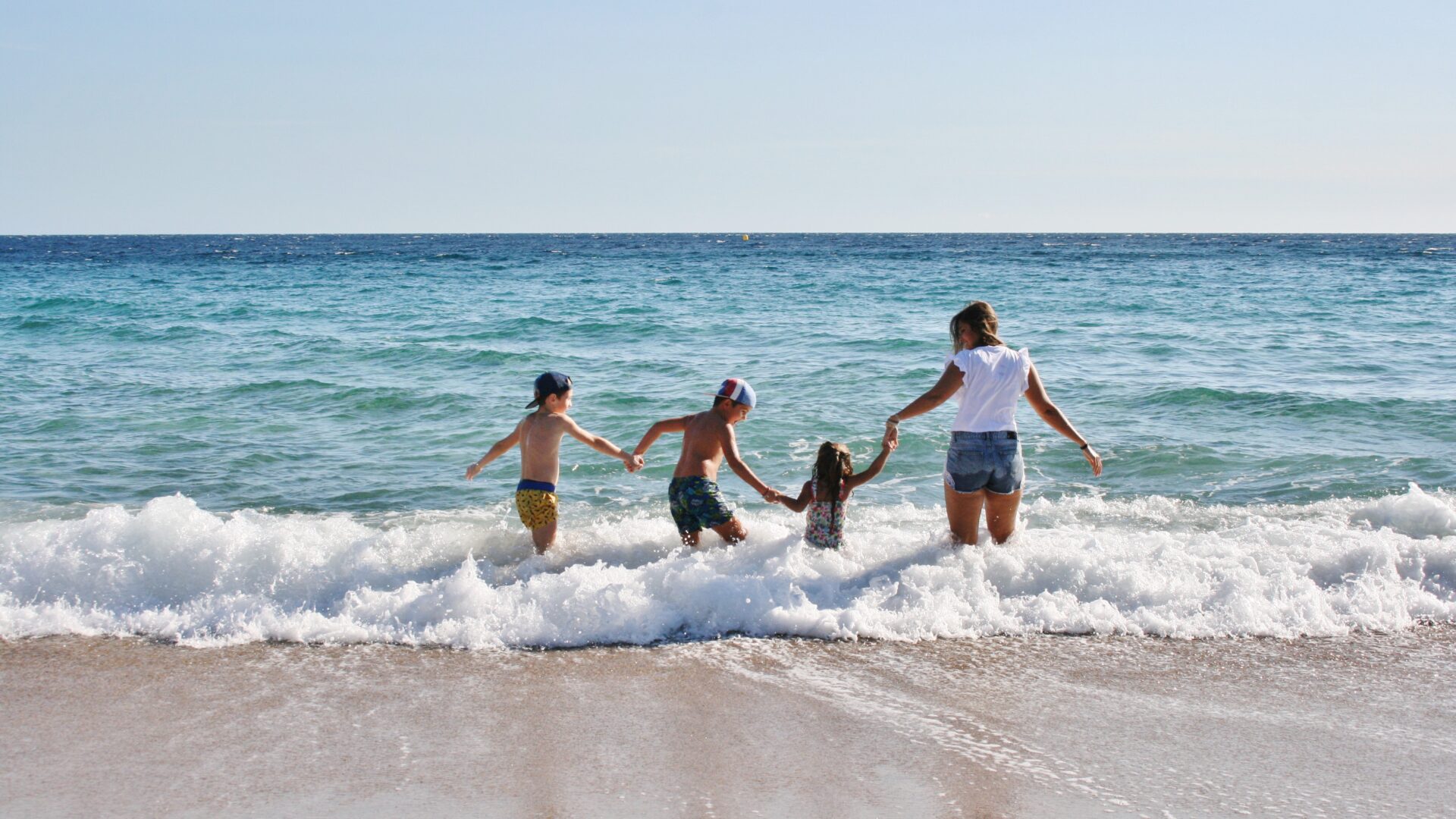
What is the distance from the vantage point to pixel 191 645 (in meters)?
4.87

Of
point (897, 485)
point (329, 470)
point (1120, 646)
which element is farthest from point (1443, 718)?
point (329, 470)

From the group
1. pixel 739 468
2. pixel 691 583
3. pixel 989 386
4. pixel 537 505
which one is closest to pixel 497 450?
pixel 537 505

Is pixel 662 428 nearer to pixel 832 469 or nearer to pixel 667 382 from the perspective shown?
pixel 832 469

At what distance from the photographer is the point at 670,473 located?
8.86m

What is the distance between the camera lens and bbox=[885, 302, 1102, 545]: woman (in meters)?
5.26

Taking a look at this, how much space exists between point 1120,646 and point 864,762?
Answer: 1829 mm

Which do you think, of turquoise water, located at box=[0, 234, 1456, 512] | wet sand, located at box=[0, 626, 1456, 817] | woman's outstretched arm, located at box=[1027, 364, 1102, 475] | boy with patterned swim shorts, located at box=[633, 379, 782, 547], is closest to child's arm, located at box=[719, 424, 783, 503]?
boy with patterned swim shorts, located at box=[633, 379, 782, 547]

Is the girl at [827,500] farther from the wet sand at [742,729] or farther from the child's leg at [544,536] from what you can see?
A: the child's leg at [544,536]

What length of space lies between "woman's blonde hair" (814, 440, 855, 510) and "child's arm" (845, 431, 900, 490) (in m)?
0.04

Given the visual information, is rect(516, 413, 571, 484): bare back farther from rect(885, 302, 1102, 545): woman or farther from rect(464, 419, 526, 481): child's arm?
A: rect(885, 302, 1102, 545): woman

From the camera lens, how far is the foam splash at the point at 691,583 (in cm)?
504

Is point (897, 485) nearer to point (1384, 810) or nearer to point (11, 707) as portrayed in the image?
point (1384, 810)

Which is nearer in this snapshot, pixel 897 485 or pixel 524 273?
pixel 897 485

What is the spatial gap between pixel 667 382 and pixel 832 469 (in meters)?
7.66
